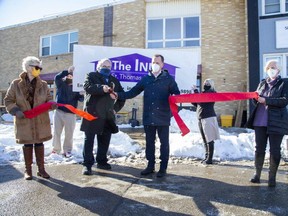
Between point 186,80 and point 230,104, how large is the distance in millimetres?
7798

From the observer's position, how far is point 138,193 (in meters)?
3.70

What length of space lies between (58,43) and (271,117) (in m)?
16.8

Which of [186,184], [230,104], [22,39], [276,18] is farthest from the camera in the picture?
[22,39]

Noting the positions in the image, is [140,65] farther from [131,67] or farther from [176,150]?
[176,150]

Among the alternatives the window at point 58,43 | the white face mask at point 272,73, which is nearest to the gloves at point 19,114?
the white face mask at point 272,73

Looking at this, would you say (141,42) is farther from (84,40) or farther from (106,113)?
(106,113)

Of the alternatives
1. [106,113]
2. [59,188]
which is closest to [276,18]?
[106,113]

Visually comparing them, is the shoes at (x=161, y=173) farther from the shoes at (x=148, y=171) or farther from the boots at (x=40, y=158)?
the boots at (x=40, y=158)

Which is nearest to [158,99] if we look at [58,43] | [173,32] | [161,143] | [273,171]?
[161,143]

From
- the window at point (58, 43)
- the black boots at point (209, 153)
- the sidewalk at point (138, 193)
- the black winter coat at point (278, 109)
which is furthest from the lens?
the window at point (58, 43)

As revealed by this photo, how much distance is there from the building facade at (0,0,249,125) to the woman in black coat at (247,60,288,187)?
950 centimetres

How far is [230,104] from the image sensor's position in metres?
14.2

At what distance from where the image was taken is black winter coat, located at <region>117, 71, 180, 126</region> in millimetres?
4641

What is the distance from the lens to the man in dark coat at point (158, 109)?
464 cm
